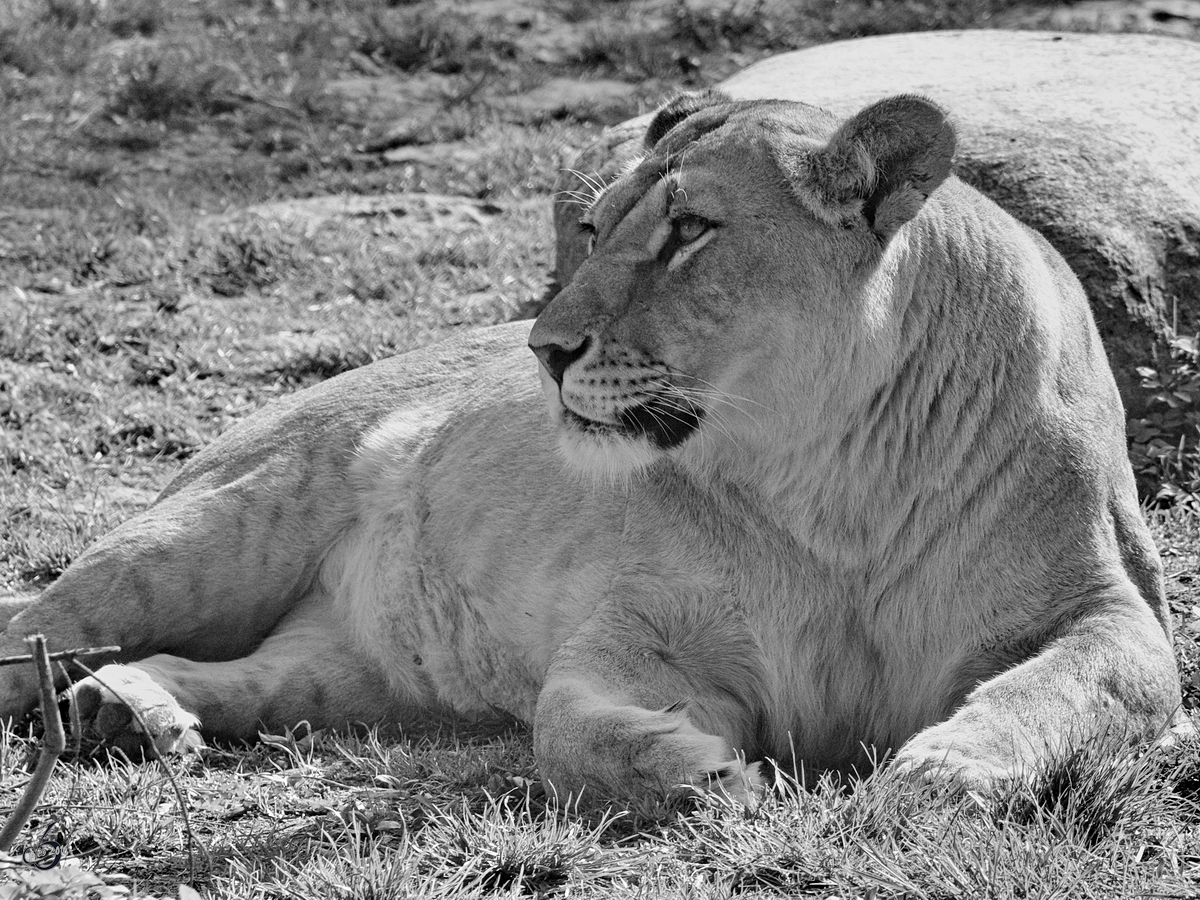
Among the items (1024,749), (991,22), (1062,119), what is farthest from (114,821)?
(991,22)

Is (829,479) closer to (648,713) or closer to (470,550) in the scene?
(648,713)

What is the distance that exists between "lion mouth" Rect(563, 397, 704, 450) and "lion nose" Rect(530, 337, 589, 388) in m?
→ 0.10

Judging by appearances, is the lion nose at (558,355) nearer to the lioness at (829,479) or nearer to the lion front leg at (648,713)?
the lioness at (829,479)

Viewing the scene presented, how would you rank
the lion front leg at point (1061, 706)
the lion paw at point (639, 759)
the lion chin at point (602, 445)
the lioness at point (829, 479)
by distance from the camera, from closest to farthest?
1. the lion front leg at point (1061, 706)
2. the lion paw at point (639, 759)
3. the lioness at point (829, 479)
4. the lion chin at point (602, 445)

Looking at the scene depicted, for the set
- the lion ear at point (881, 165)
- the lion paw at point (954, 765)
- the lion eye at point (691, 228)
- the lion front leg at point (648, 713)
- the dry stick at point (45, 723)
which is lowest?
the lion front leg at point (648, 713)

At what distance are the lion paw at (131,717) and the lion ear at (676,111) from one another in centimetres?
223

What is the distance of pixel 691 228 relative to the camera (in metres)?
3.79

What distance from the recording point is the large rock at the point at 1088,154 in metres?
5.79

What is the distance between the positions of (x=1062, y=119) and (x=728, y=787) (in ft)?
12.8

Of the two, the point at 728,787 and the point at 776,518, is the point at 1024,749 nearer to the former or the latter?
the point at 728,787

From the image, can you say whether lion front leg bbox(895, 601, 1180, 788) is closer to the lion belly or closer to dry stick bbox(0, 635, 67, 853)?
the lion belly

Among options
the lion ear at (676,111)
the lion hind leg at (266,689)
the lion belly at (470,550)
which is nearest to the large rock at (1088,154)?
the lion belly at (470,550)

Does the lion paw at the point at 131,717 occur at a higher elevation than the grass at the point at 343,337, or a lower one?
lower

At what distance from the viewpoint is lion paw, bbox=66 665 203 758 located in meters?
4.29
